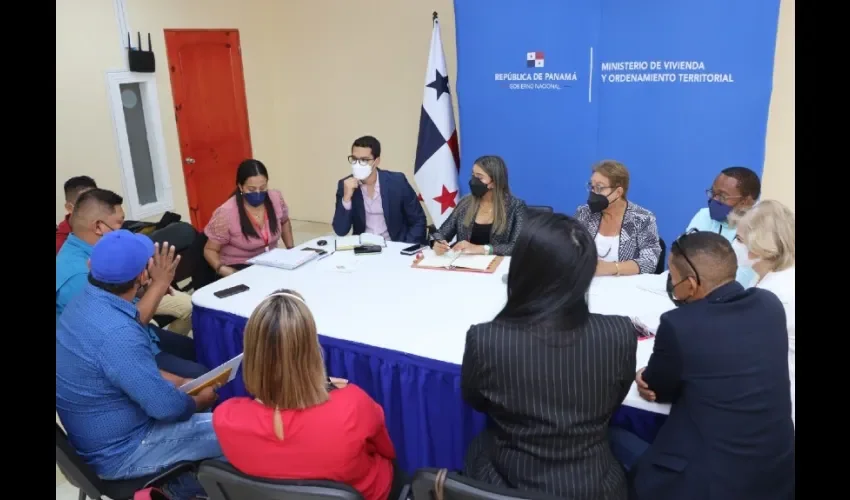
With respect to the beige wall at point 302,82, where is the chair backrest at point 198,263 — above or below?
below

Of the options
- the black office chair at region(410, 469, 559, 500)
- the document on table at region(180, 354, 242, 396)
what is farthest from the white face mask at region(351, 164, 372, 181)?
the black office chair at region(410, 469, 559, 500)

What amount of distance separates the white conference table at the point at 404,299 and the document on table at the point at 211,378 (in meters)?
0.35

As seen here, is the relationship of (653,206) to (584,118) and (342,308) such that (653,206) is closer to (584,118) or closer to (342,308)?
(584,118)

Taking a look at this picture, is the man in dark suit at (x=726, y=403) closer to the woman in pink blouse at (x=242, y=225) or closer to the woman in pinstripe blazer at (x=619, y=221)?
the woman in pinstripe blazer at (x=619, y=221)

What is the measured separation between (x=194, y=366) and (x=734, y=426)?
2071 millimetres

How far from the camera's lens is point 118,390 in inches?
71.1

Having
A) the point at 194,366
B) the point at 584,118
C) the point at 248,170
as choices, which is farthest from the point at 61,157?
the point at 584,118

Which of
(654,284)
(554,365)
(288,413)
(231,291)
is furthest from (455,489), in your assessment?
(231,291)

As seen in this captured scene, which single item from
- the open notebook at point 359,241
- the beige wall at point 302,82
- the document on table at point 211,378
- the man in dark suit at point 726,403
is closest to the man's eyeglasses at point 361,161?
the open notebook at point 359,241

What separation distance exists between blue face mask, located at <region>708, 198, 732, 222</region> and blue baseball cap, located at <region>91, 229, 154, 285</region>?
244cm

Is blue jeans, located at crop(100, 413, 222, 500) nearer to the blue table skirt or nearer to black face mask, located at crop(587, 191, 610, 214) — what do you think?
the blue table skirt

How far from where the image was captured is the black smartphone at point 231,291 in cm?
263

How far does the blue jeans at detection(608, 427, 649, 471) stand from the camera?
1.70 meters

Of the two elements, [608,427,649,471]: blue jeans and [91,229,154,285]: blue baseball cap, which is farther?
[91,229,154,285]: blue baseball cap
